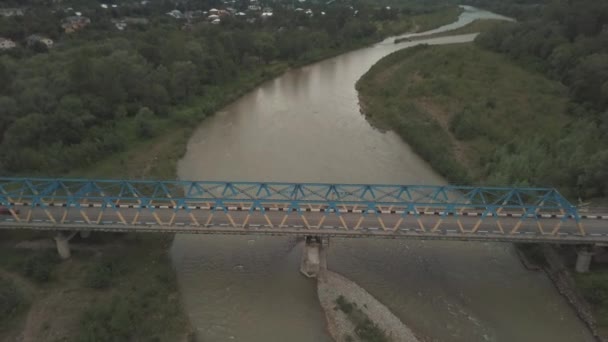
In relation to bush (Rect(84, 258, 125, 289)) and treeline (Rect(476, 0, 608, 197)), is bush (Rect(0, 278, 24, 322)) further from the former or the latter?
treeline (Rect(476, 0, 608, 197))

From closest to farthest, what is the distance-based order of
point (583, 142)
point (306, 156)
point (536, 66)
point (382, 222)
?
point (382, 222) < point (583, 142) < point (306, 156) < point (536, 66)

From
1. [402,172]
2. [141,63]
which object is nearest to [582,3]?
[402,172]

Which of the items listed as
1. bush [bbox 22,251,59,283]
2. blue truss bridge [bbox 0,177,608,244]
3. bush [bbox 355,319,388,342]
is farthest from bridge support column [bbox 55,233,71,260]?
bush [bbox 355,319,388,342]

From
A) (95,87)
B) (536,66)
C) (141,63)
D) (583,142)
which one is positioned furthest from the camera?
(536,66)

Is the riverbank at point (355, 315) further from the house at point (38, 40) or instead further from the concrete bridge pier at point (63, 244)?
the house at point (38, 40)

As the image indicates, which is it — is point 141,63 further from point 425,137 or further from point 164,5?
point 164,5

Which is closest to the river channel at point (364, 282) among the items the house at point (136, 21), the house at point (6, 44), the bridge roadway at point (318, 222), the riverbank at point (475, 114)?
the bridge roadway at point (318, 222)

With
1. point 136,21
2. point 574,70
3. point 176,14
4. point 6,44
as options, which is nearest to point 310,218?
point 574,70
